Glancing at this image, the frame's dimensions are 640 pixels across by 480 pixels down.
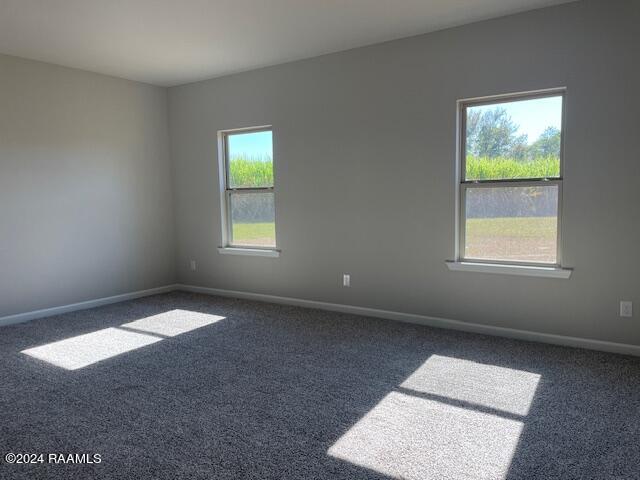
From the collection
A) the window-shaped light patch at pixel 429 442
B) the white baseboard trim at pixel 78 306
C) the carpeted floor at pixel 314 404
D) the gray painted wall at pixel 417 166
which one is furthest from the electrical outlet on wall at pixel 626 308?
the white baseboard trim at pixel 78 306

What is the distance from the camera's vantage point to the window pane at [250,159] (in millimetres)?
5227

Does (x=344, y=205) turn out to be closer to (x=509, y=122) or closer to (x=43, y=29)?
(x=509, y=122)

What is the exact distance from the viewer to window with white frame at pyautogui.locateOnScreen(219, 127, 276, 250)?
17.3 feet

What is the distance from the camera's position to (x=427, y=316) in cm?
428

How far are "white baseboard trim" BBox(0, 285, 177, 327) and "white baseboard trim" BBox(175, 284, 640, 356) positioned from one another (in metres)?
0.84

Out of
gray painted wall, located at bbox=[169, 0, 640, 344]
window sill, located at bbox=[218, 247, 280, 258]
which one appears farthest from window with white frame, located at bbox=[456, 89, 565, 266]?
window sill, located at bbox=[218, 247, 280, 258]

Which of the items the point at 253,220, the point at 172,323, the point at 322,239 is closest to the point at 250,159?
the point at 253,220

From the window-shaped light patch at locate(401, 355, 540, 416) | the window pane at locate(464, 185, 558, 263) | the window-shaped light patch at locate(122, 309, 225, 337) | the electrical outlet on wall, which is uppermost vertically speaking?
the window pane at locate(464, 185, 558, 263)

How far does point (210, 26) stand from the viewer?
3.78 m

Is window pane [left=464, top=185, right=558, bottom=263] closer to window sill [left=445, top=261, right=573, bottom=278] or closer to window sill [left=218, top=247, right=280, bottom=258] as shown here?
window sill [left=445, top=261, right=573, bottom=278]

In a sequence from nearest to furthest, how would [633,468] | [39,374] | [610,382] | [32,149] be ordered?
[633,468]
[610,382]
[39,374]
[32,149]

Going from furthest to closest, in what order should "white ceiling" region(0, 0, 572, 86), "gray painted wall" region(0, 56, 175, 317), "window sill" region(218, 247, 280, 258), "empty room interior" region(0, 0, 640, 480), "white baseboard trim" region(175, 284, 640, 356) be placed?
1. "window sill" region(218, 247, 280, 258)
2. "gray painted wall" region(0, 56, 175, 317)
3. "white baseboard trim" region(175, 284, 640, 356)
4. "white ceiling" region(0, 0, 572, 86)
5. "empty room interior" region(0, 0, 640, 480)

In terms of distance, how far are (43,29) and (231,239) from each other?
111 inches

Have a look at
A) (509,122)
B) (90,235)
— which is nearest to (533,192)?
(509,122)
